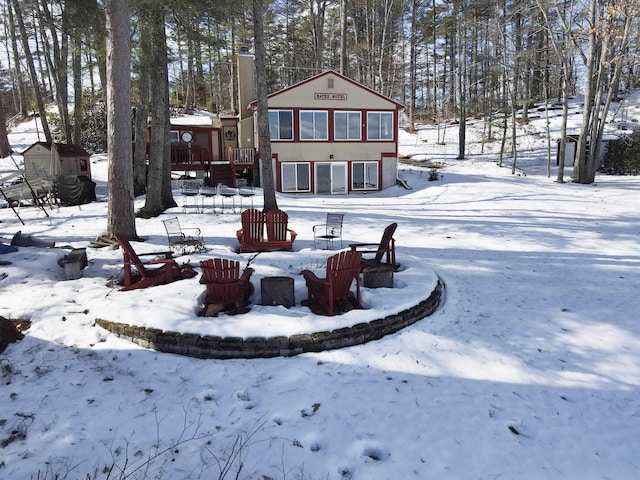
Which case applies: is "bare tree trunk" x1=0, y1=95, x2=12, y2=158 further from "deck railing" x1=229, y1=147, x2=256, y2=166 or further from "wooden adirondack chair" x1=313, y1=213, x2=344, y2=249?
"wooden adirondack chair" x1=313, y1=213, x2=344, y2=249

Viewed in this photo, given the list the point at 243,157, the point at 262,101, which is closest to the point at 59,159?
the point at 243,157

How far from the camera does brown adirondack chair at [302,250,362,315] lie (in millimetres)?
5340

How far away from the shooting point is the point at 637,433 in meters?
3.29

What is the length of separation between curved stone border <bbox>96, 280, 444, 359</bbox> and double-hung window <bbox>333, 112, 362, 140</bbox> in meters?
17.5

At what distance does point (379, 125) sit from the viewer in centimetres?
2164

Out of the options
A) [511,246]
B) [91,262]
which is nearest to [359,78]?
[511,246]

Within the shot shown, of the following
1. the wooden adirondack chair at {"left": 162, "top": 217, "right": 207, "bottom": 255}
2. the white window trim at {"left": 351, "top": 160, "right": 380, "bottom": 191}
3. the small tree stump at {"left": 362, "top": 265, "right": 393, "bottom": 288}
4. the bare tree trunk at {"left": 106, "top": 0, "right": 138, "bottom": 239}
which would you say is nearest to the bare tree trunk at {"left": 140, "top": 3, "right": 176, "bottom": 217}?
the wooden adirondack chair at {"left": 162, "top": 217, "right": 207, "bottom": 255}

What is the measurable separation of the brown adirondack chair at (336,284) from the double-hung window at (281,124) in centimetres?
1579

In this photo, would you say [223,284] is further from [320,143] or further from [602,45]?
[602,45]

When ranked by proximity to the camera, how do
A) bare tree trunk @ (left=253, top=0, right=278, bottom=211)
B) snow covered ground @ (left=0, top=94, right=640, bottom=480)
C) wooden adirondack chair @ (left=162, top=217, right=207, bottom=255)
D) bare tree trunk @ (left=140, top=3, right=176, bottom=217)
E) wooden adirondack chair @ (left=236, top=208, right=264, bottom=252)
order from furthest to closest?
bare tree trunk @ (left=140, top=3, right=176, bottom=217)
bare tree trunk @ (left=253, top=0, right=278, bottom=211)
wooden adirondack chair @ (left=236, top=208, right=264, bottom=252)
wooden adirondack chair @ (left=162, top=217, right=207, bottom=255)
snow covered ground @ (left=0, top=94, right=640, bottom=480)

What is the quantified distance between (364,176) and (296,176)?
142 inches

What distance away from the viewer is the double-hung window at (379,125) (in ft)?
70.4

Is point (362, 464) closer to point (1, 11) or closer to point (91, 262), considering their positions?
point (91, 262)

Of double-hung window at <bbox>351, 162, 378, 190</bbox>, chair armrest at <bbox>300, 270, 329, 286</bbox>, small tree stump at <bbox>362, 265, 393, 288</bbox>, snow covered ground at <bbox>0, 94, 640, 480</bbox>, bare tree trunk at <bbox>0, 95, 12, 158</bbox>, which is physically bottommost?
snow covered ground at <bbox>0, 94, 640, 480</bbox>
